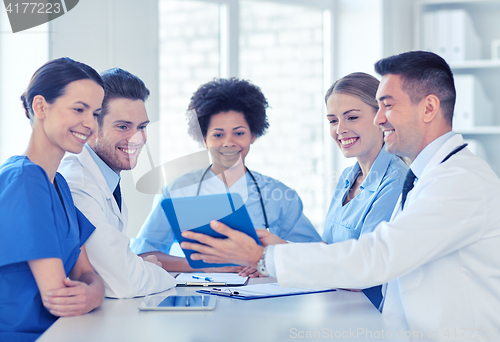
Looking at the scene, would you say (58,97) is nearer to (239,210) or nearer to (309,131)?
(239,210)

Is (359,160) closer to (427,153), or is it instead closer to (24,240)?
(427,153)

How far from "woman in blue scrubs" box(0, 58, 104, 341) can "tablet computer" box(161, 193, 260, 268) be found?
0.28 meters

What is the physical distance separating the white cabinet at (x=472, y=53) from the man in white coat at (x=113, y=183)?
202 centimetres

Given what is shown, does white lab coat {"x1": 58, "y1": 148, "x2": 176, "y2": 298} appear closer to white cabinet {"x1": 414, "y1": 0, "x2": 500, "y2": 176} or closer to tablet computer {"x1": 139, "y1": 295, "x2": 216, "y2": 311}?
tablet computer {"x1": 139, "y1": 295, "x2": 216, "y2": 311}

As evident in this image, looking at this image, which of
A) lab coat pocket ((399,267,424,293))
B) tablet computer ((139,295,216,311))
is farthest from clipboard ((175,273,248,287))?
lab coat pocket ((399,267,424,293))

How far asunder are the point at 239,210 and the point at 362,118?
0.87 meters

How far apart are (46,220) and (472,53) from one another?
2741 millimetres

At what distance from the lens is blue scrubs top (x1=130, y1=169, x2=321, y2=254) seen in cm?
180

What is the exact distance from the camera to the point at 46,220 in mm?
1072

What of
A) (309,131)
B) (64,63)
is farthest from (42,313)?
(309,131)

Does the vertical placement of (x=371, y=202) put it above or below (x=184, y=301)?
above

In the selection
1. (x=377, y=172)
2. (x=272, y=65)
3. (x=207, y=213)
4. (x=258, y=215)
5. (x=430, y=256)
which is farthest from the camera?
(x=272, y=65)

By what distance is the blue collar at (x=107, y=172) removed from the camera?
149 cm

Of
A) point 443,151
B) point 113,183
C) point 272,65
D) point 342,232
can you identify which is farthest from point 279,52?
point 443,151
